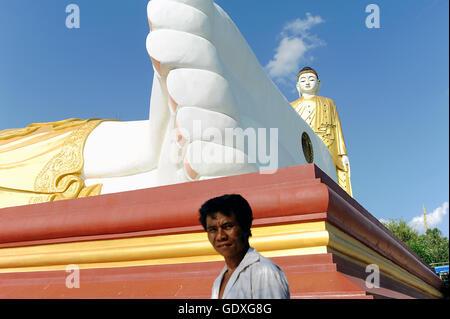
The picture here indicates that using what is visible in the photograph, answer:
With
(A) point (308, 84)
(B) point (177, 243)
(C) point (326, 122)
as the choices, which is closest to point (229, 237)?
(B) point (177, 243)

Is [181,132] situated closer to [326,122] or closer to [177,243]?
[177,243]

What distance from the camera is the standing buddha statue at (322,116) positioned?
807 cm

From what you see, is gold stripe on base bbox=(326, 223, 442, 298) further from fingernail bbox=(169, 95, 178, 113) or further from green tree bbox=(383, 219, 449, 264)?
green tree bbox=(383, 219, 449, 264)

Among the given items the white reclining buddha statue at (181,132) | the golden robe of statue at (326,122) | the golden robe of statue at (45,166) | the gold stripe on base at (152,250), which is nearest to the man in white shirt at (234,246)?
the gold stripe on base at (152,250)

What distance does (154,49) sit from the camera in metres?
3.05

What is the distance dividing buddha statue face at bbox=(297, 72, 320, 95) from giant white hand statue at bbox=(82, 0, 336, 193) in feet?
16.9

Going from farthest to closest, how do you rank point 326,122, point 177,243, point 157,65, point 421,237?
point 421,237
point 326,122
point 157,65
point 177,243

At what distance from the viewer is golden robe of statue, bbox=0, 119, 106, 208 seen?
432cm

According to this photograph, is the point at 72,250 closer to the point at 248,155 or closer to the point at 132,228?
the point at 132,228

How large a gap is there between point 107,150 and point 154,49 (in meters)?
1.69

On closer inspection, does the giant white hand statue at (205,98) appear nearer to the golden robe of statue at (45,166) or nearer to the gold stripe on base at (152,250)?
the gold stripe on base at (152,250)

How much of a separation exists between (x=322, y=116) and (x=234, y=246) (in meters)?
7.61

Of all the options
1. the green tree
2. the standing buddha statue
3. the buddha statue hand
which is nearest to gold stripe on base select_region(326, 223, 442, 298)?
the buddha statue hand

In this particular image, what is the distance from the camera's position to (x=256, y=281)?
44.2 inches
